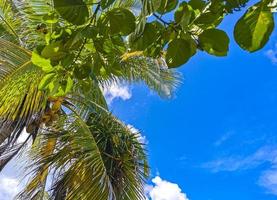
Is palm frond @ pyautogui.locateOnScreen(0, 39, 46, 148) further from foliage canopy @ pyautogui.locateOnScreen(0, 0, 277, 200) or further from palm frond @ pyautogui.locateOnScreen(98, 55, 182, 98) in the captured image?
palm frond @ pyautogui.locateOnScreen(98, 55, 182, 98)

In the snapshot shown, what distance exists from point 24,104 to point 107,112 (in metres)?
1.43

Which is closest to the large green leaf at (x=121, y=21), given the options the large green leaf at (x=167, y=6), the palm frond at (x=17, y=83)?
the large green leaf at (x=167, y=6)

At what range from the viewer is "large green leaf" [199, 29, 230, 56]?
3.04ft

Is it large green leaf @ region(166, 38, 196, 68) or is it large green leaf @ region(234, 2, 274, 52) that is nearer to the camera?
large green leaf @ region(234, 2, 274, 52)

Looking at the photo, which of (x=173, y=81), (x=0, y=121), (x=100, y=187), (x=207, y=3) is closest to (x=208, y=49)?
(x=207, y=3)

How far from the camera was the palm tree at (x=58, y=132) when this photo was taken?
548cm

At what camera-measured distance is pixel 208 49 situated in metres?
0.96

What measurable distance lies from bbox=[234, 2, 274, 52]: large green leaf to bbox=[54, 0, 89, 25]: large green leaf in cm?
28

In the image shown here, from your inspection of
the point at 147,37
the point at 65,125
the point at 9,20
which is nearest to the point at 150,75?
the point at 65,125

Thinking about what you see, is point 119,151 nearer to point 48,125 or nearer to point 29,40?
point 48,125

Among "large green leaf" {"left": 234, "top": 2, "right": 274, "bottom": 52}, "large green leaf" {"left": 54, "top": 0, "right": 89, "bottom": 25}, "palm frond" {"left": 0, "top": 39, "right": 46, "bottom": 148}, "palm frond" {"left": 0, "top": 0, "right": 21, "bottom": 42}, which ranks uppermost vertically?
"palm frond" {"left": 0, "top": 0, "right": 21, "bottom": 42}

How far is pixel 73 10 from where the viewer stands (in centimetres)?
87

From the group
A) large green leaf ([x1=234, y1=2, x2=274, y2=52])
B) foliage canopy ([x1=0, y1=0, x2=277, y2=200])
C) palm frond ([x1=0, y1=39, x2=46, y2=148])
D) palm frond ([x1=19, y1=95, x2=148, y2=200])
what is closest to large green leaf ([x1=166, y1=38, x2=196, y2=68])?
large green leaf ([x1=234, y1=2, x2=274, y2=52])

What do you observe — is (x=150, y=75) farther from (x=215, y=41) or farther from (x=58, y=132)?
(x=215, y=41)
